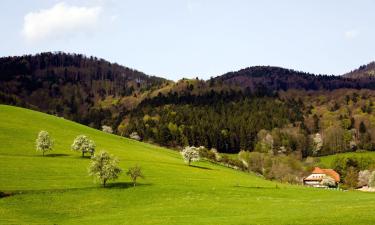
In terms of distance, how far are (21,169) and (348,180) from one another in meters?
136

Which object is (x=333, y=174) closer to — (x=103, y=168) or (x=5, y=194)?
(x=103, y=168)

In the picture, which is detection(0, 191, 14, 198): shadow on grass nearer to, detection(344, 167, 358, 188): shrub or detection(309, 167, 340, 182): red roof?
detection(309, 167, 340, 182): red roof

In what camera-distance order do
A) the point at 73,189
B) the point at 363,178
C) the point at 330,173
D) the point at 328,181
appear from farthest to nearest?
the point at 330,173, the point at 363,178, the point at 328,181, the point at 73,189

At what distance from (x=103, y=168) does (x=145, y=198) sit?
12938 mm

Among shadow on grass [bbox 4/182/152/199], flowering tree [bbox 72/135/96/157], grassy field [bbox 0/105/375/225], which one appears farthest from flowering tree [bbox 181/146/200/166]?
shadow on grass [bbox 4/182/152/199]

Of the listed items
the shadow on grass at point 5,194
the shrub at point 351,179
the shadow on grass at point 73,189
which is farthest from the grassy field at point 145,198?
the shrub at point 351,179

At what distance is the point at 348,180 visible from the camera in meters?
186

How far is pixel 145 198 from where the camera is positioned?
78312 mm

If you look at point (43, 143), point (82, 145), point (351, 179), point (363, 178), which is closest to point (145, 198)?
point (82, 145)

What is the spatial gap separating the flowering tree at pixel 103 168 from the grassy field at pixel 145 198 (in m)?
1.99

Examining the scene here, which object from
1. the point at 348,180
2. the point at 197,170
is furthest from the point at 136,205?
the point at 348,180

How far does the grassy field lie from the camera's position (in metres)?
57.4

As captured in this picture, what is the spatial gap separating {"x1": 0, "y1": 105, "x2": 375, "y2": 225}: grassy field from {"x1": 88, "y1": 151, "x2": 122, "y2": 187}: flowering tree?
199 cm

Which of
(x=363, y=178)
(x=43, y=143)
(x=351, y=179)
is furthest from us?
(x=351, y=179)
